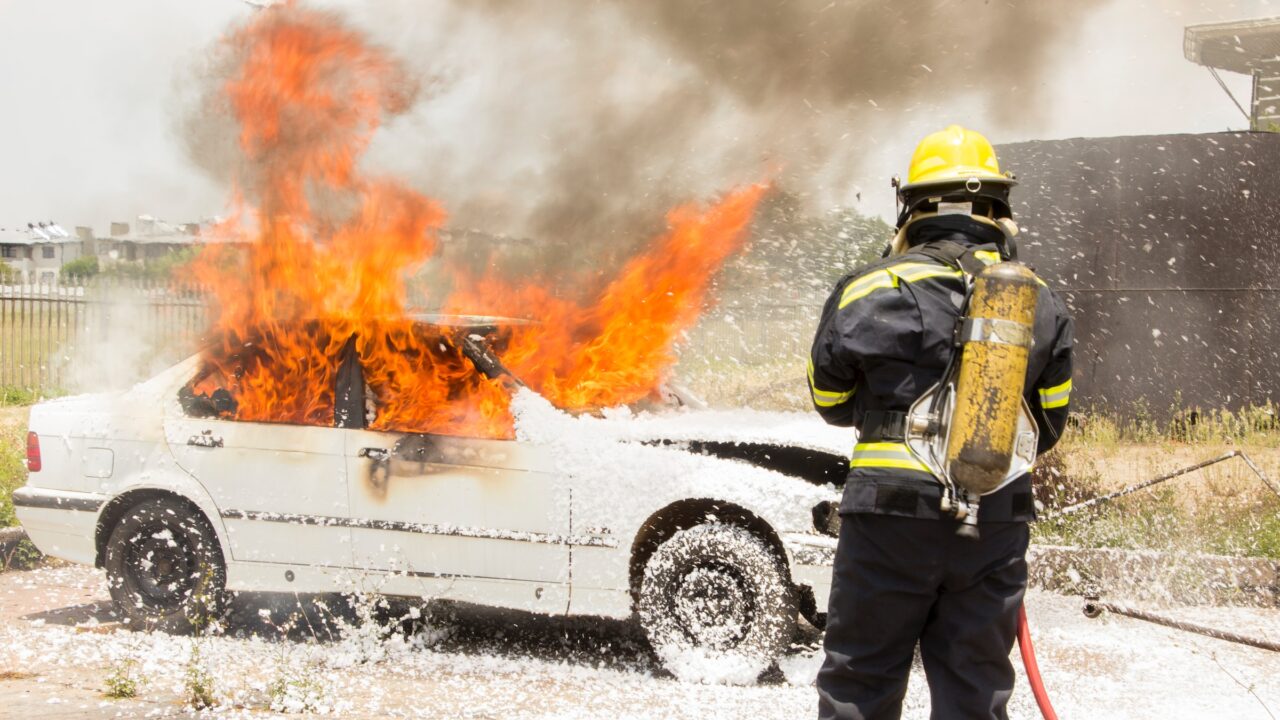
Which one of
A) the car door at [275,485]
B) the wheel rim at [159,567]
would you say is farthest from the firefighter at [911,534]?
the wheel rim at [159,567]

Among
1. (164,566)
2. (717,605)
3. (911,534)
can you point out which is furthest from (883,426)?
(164,566)

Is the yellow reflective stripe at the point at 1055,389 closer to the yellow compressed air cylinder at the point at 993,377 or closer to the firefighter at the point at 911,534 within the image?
the firefighter at the point at 911,534

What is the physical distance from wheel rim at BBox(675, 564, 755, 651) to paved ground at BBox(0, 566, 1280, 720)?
22 cm

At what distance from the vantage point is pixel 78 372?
15.4 metres

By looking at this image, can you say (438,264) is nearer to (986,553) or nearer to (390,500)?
(390,500)

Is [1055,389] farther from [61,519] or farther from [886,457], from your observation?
[61,519]

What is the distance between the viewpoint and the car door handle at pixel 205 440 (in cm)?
554

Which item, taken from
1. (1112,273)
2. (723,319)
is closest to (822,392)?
(1112,273)

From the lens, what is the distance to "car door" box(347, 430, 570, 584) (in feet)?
16.6

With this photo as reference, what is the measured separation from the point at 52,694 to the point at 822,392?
→ 145 inches

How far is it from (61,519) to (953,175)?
5.00 metres

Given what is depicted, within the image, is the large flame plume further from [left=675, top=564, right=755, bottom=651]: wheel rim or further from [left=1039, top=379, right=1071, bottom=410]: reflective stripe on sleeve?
[left=1039, top=379, right=1071, bottom=410]: reflective stripe on sleeve

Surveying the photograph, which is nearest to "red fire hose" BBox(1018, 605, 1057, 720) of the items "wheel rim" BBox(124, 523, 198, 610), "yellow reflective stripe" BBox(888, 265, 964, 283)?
"yellow reflective stripe" BBox(888, 265, 964, 283)

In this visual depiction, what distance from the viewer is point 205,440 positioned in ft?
18.2
